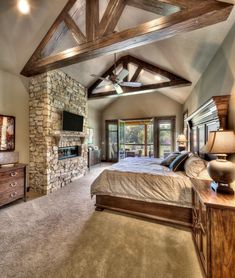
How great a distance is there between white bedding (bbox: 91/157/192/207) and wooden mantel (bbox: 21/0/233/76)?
2.15 m

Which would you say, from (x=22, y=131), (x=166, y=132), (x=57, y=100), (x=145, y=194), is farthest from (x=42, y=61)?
(x=166, y=132)

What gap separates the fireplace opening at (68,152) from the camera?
4509mm

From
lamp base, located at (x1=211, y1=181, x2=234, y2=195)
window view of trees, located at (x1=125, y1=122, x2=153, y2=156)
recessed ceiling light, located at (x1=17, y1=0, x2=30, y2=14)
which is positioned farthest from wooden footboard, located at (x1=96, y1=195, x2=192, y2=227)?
window view of trees, located at (x1=125, y1=122, x2=153, y2=156)

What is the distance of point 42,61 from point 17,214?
305 centimetres

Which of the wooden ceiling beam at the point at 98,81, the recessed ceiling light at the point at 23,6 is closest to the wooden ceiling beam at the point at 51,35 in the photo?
the recessed ceiling light at the point at 23,6

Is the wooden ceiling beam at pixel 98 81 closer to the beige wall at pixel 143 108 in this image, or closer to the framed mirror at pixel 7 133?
the beige wall at pixel 143 108

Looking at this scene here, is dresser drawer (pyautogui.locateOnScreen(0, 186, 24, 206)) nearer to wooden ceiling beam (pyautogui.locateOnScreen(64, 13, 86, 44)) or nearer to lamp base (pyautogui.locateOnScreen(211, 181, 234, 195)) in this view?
wooden ceiling beam (pyautogui.locateOnScreen(64, 13, 86, 44))

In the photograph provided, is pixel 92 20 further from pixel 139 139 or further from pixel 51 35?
pixel 139 139

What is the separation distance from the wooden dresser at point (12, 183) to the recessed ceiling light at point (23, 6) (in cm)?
295

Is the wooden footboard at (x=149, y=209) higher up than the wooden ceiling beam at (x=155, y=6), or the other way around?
the wooden ceiling beam at (x=155, y=6)

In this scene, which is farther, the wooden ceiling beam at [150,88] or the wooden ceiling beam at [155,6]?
the wooden ceiling beam at [150,88]

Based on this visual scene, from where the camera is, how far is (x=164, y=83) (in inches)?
183

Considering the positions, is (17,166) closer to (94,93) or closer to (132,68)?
(94,93)

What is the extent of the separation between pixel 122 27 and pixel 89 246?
13.7ft
